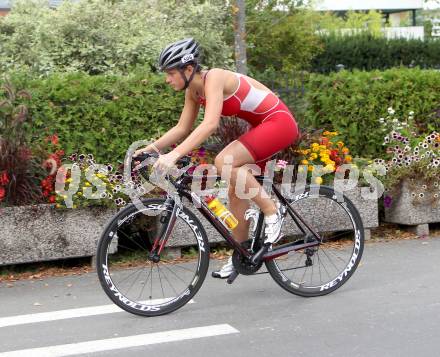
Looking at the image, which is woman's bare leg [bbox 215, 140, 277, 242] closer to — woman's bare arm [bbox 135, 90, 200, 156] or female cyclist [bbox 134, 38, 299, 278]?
female cyclist [bbox 134, 38, 299, 278]

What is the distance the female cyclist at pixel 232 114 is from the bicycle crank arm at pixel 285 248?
10 cm

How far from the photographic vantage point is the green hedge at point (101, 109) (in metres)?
8.13

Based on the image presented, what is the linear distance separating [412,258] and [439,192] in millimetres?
1388

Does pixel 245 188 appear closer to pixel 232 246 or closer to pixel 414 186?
pixel 232 246

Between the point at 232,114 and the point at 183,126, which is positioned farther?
the point at 183,126

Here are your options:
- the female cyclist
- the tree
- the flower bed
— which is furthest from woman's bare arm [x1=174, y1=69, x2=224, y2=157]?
the tree

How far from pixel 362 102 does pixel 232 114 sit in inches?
152

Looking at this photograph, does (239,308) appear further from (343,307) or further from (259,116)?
(259,116)

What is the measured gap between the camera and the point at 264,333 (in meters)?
5.39

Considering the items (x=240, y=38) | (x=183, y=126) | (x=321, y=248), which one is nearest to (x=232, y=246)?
(x=321, y=248)

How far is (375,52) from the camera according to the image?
3450 centimetres

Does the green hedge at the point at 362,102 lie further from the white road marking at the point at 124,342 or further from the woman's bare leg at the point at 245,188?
the white road marking at the point at 124,342

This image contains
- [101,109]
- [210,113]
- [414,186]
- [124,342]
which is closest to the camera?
[124,342]

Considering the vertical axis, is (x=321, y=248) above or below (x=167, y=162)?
below
